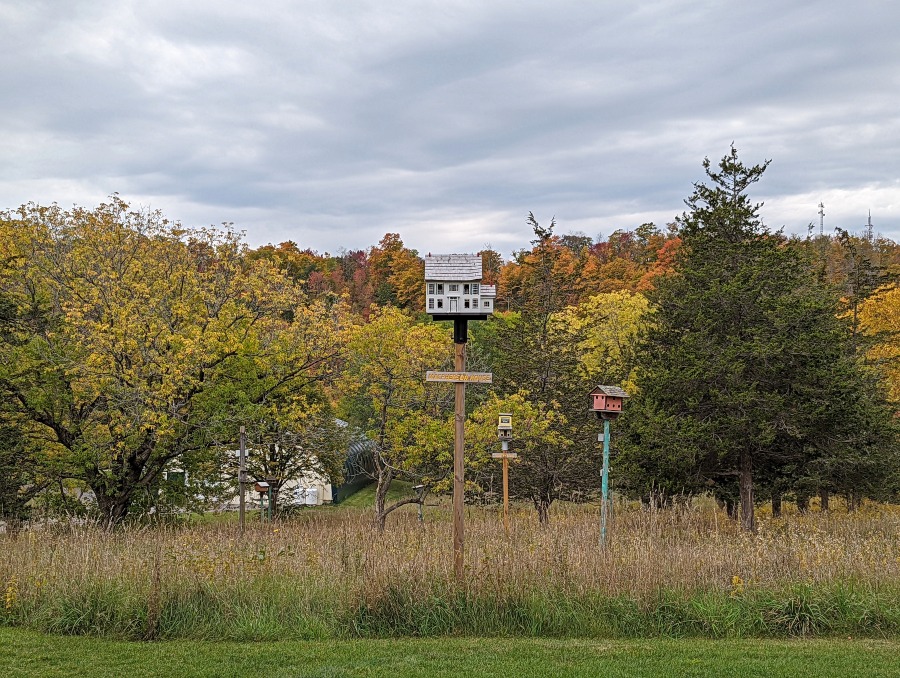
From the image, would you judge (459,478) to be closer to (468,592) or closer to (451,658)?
(468,592)

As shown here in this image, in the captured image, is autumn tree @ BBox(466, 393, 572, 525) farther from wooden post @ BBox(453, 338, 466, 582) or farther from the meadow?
wooden post @ BBox(453, 338, 466, 582)

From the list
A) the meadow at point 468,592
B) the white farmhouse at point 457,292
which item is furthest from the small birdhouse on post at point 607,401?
the white farmhouse at point 457,292

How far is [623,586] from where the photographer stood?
746 centimetres

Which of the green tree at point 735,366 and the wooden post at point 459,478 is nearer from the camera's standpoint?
the wooden post at point 459,478

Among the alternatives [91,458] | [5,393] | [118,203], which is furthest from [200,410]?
[118,203]

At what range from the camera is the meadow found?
281 inches

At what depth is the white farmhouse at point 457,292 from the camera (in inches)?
314

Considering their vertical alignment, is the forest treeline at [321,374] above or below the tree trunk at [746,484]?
above

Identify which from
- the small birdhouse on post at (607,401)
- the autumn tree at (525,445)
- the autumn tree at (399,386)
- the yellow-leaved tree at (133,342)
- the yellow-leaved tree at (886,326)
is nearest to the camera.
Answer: the small birdhouse on post at (607,401)

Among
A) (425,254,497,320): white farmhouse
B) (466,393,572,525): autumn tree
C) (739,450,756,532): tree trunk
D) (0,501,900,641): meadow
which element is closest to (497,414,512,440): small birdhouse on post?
(466,393,572,525): autumn tree

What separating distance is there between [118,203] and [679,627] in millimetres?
13558

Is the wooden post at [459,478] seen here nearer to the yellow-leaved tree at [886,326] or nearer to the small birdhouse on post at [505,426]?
the small birdhouse on post at [505,426]

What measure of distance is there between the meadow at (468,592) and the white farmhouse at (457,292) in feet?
8.25

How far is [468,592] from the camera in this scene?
7.39m
